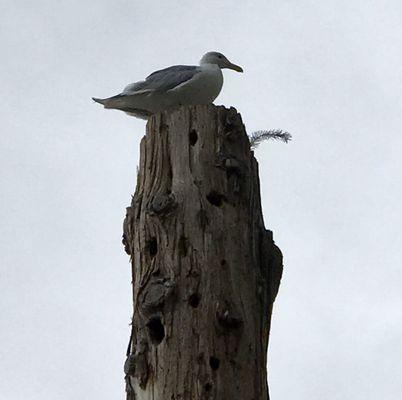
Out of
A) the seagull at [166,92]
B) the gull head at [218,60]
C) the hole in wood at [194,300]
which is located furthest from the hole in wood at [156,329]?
the gull head at [218,60]

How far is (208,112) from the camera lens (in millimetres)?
6293

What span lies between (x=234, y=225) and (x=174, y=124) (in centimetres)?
86

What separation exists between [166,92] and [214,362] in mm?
4602

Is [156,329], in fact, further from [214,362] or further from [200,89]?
[200,89]

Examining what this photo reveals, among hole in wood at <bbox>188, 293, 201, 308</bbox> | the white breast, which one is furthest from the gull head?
hole in wood at <bbox>188, 293, 201, 308</bbox>

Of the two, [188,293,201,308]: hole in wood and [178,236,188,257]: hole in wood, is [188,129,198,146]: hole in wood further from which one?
[188,293,201,308]: hole in wood

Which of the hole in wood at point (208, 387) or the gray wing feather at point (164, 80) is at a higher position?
the gray wing feather at point (164, 80)

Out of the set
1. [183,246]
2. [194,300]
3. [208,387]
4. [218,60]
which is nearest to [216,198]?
[183,246]

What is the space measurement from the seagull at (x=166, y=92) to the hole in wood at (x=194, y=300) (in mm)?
4268

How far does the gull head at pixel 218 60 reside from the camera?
11711 mm

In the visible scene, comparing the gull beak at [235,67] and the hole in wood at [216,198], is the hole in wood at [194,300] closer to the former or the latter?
the hole in wood at [216,198]

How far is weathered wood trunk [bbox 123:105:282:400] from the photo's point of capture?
5352 millimetres

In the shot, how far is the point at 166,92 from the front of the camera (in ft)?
31.2

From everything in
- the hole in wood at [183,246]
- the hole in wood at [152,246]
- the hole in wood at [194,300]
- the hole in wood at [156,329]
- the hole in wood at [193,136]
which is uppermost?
the hole in wood at [193,136]
